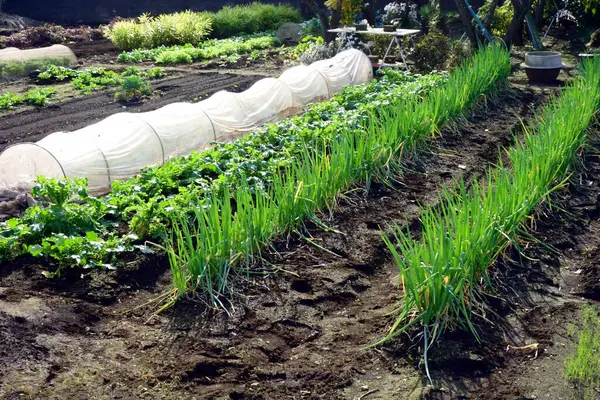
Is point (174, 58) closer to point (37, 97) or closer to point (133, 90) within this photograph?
point (133, 90)

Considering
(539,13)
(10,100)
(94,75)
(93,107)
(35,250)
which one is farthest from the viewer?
(539,13)

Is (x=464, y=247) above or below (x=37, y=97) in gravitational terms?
above

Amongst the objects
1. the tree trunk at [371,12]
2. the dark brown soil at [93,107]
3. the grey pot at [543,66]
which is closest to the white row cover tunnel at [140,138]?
the dark brown soil at [93,107]

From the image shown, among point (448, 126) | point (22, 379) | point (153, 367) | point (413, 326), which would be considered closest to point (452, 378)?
point (413, 326)

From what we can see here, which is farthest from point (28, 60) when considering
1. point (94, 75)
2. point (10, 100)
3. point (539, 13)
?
point (539, 13)

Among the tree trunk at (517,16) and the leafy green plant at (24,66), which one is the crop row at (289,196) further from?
the leafy green plant at (24,66)

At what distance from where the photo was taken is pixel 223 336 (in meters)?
3.71

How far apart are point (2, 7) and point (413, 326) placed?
1861 centimetres

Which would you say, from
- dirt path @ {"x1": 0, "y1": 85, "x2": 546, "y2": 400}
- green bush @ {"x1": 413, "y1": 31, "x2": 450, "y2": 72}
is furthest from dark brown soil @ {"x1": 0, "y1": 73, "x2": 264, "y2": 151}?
dirt path @ {"x1": 0, "y1": 85, "x2": 546, "y2": 400}

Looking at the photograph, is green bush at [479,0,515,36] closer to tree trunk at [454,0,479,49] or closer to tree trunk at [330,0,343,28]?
tree trunk at [454,0,479,49]

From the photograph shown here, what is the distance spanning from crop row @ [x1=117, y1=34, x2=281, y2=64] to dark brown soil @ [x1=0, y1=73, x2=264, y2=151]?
4.71 ft

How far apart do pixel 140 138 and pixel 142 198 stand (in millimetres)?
1112

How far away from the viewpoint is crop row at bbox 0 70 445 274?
437cm

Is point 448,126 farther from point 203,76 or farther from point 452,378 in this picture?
point 203,76
